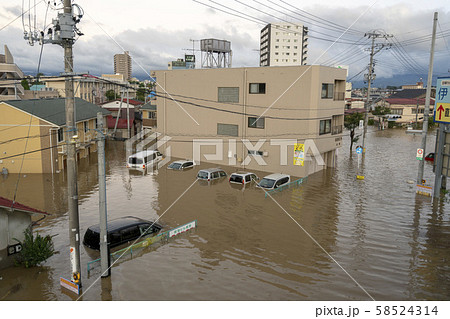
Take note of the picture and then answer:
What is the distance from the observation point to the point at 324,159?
37.4 metres

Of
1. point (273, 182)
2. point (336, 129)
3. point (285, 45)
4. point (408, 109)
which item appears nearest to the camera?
Answer: point (273, 182)

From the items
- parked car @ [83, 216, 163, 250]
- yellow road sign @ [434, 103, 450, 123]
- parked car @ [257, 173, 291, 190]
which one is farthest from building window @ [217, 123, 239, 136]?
yellow road sign @ [434, 103, 450, 123]

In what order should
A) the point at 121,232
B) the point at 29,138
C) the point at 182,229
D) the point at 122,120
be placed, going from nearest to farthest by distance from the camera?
the point at 121,232 → the point at 182,229 → the point at 29,138 → the point at 122,120

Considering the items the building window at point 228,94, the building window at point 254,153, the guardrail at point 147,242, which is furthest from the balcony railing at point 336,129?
the guardrail at point 147,242

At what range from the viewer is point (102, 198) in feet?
41.1

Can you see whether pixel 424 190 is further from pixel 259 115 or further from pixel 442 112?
pixel 259 115

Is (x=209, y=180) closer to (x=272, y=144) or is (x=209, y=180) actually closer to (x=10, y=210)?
(x=272, y=144)

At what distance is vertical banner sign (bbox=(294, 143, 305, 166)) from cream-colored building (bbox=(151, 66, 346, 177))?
13.3 inches

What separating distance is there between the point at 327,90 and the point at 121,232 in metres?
24.7

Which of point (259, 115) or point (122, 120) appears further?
point (122, 120)

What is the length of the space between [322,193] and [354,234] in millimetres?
9014

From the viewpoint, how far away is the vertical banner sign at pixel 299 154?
32.5m

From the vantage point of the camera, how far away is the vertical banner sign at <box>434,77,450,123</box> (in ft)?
62.4

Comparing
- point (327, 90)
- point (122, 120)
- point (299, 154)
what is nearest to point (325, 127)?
point (327, 90)
